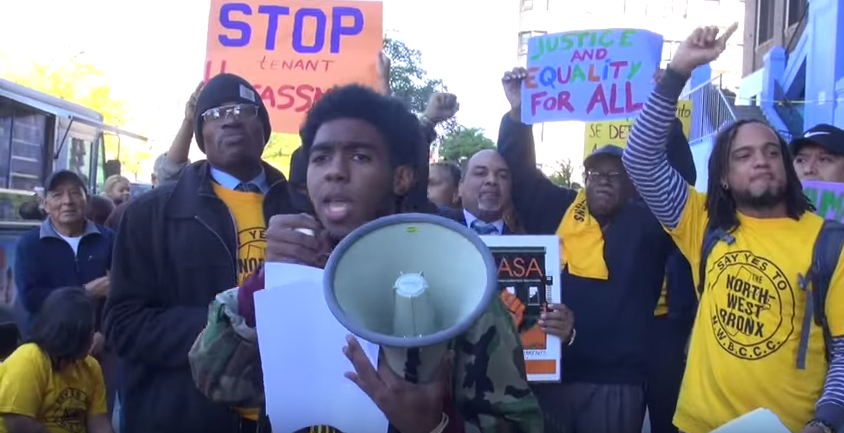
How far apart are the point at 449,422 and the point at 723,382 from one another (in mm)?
1530

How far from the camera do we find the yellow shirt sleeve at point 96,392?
408 cm

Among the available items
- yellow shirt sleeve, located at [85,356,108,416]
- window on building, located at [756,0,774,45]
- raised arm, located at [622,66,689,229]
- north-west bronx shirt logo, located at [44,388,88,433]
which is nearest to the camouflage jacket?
raised arm, located at [622,66,689,229]

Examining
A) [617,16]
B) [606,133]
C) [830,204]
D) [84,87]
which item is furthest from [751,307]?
[617,16]

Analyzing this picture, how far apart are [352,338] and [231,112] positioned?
1554 mm

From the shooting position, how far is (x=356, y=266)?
5.12 feet

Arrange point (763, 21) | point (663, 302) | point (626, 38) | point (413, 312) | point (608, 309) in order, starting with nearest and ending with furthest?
point (413, 312) < point (608, 309) < point (663, 302) < point (626, 38) < point (763, 21)

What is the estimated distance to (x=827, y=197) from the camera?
3.64m

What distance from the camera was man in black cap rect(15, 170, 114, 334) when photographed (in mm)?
5039

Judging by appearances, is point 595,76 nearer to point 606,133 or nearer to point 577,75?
point 577,75

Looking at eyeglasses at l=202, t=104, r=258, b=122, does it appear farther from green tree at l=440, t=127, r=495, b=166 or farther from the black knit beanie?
green tree at l=440, t=127, r=495, b=166

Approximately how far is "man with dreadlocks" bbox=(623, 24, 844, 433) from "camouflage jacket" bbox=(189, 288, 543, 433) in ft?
4.32

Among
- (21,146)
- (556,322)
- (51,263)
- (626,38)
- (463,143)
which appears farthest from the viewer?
(463,143)

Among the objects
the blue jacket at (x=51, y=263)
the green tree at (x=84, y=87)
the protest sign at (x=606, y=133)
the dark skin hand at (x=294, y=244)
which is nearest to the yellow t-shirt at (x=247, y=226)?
the dark skin hand at (x=294, y=244)

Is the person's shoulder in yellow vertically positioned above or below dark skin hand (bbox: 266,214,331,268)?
below
